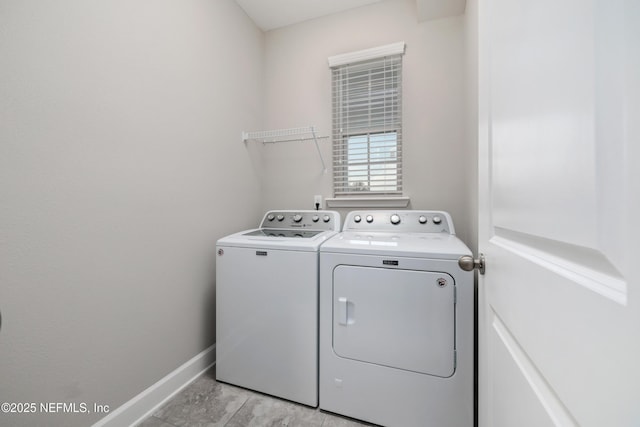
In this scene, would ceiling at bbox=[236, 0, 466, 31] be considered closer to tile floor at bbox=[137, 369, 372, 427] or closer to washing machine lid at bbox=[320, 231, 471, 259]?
washing machine lid at bbox=[320, 231, 471, 259]

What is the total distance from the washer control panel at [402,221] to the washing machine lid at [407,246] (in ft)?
0.36

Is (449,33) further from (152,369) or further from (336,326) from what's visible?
(152,369)

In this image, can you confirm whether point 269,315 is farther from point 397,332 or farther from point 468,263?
point 468,263

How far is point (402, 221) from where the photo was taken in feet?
6.03

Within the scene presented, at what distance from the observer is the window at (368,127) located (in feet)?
6.81

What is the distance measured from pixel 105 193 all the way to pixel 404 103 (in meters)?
2.09

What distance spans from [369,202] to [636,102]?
1.89 metres

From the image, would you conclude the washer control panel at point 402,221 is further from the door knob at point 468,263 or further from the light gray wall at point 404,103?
the door knob at point 468,263

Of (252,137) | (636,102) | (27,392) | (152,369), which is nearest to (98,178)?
(27,392)

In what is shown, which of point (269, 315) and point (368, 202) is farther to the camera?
point (368, 202)

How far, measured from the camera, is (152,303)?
1414 mm

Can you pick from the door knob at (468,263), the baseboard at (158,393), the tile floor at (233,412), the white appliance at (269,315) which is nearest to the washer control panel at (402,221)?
the white appliance at (269,315)

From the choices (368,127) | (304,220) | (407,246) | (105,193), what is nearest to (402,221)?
(407,246)

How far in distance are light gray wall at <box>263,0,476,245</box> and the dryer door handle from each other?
90 centimetres
